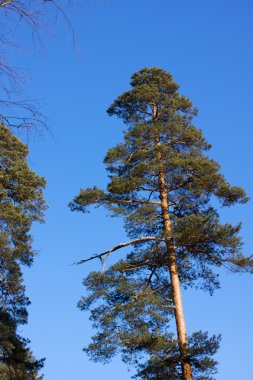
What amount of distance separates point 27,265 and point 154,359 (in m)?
6.40

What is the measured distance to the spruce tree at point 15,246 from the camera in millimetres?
16359

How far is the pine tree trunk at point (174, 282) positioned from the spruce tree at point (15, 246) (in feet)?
14.3

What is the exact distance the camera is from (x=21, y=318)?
1734cm

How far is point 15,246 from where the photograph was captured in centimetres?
1797

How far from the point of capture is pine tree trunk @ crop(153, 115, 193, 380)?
13641 mm

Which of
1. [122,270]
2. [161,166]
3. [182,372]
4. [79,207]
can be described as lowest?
[182,372]

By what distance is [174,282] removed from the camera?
15.5 meters

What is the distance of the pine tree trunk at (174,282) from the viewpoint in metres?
13.6

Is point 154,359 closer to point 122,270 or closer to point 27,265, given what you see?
point 122,270

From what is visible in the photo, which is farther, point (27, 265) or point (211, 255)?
point (27, 265)

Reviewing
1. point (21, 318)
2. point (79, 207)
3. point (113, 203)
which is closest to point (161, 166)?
point (113, 203)

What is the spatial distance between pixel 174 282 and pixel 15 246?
19.2ft

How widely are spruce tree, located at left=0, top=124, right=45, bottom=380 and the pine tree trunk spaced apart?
172 inches

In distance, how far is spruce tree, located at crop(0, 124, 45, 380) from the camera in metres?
16.4
